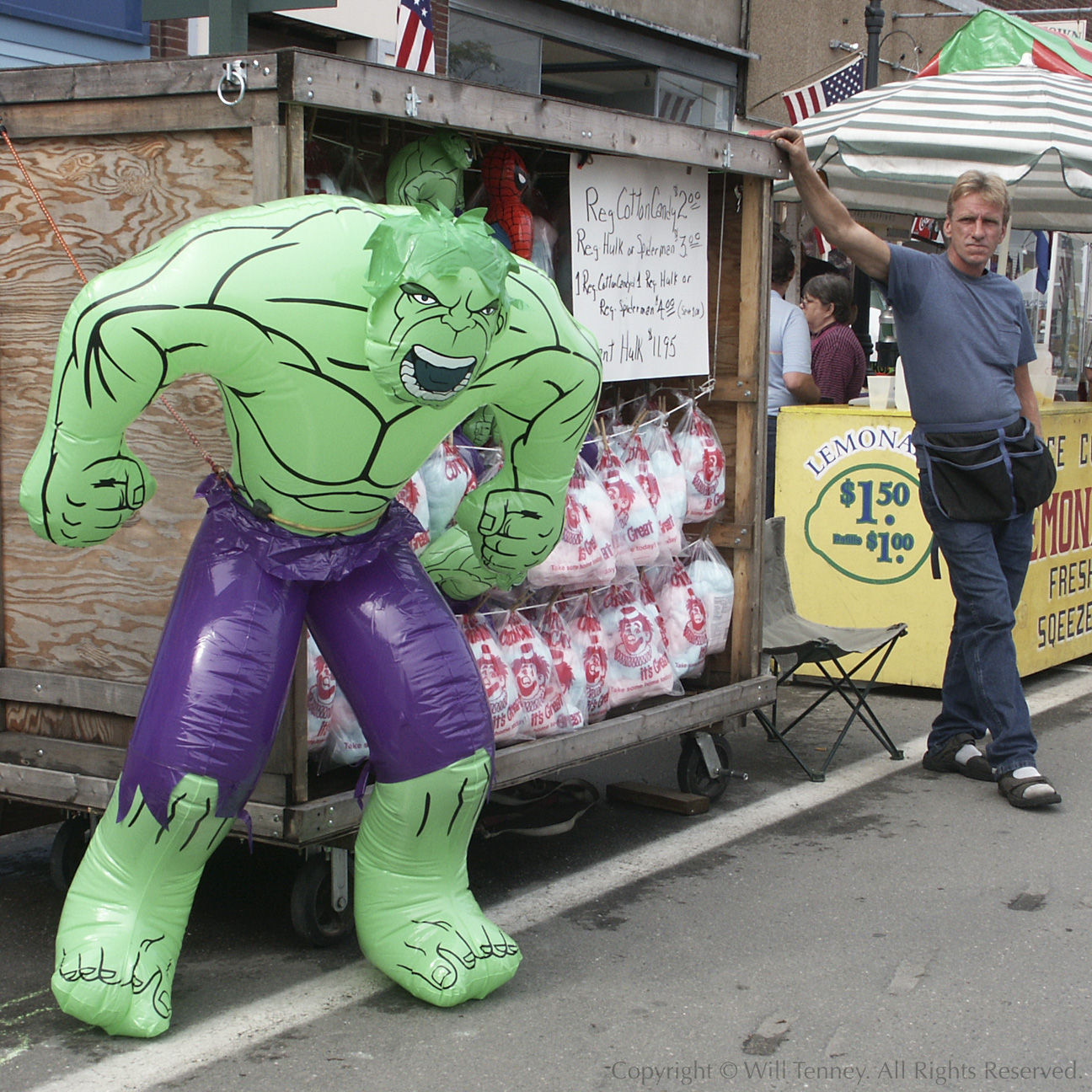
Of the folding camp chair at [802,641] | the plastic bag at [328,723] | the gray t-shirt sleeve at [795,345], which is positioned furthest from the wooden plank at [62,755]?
the gray t-shirt sleeve at [795,345]

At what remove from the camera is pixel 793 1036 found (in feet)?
11.0

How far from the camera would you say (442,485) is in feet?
13.7

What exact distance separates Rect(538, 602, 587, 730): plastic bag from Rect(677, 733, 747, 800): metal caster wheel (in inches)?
24.2

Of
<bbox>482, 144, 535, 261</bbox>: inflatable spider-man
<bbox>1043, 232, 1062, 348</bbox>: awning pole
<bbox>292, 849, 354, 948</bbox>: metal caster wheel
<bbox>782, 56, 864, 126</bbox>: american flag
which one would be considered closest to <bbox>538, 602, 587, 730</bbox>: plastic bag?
<bbox>292, 849, 354, 948</bbox>: metal caster wheel

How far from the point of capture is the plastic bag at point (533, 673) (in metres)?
4.33

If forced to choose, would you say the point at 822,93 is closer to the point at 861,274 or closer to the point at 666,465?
the point at 861,274

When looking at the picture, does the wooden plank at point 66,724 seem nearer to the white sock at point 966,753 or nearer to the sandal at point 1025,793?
the sandal at point 1025,793

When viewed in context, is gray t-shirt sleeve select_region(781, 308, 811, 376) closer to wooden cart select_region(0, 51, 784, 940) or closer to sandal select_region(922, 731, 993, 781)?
sandal select_region(922, 731, 993, 781)

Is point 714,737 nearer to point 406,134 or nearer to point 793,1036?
point 793,1036

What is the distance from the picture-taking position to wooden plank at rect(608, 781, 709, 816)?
16.6 feet

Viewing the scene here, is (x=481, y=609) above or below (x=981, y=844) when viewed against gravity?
above

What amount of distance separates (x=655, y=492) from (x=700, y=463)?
9.8 inches

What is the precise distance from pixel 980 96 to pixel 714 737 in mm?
4300

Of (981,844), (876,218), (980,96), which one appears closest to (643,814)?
(981,844)
